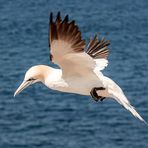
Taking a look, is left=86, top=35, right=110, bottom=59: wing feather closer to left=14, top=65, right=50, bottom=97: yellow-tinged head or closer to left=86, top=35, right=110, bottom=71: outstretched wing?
left=86, top=35, right=110, bottom=71: outstretched wing

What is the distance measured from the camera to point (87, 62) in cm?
1233

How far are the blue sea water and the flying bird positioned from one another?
3240 cm

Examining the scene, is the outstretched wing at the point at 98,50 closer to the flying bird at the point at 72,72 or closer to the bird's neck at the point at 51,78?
the flying bird at the point at 72,72

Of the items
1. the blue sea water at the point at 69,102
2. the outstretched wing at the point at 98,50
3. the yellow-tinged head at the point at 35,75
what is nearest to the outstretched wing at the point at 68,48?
the yellow-tinged head at the point at 35,75

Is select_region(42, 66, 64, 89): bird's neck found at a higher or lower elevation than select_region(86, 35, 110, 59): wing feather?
lower

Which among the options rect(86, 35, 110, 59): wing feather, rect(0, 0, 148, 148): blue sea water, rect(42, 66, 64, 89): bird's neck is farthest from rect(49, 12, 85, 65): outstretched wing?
rect(0, 0, 148, 148): blue sea water

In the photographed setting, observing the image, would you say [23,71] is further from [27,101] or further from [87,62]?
[87,62]

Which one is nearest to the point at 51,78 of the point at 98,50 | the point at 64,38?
the point at 64,38

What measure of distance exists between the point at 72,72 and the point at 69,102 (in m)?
37.3

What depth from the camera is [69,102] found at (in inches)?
1957

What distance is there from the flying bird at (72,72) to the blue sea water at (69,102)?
32.4 m

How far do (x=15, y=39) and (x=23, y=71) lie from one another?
33.1 ft

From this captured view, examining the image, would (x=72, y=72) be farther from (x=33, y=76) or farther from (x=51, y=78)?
(x=33, y=76)

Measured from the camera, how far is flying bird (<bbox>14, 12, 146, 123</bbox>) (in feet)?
38.9
